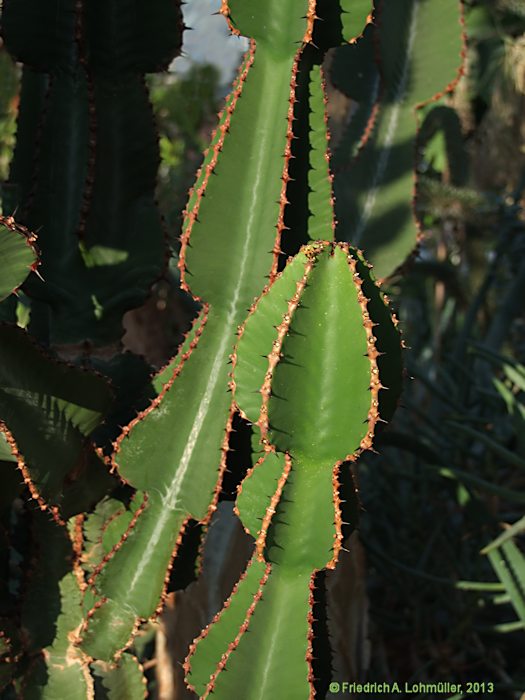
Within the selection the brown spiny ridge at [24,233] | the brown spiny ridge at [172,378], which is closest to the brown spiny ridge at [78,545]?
the brown spiny ridge at [172,378]

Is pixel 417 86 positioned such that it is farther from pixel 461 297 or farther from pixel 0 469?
pixel 461 297

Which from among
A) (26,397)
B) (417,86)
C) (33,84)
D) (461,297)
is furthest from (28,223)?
(461,297)

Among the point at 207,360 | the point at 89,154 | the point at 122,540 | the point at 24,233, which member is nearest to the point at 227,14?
the point at 89,154

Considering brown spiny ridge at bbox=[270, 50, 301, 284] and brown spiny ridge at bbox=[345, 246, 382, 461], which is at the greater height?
brown spiny ridge at bbox=[270, 50, 301, 284]

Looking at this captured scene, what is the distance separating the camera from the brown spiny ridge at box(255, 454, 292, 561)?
4.55 ft

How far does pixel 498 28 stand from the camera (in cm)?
579

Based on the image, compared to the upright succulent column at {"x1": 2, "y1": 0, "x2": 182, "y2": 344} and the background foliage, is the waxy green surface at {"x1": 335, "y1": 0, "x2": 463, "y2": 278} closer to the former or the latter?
the background foliage

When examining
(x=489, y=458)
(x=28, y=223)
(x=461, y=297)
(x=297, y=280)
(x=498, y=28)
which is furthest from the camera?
(x=498, y=28)

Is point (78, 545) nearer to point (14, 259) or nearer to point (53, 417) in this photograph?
point (53, 417)

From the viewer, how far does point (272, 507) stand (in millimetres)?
1387

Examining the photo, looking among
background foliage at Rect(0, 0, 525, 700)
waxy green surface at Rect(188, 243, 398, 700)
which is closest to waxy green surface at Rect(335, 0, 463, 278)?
background foliage at Rect(0, 0, 525, 700)

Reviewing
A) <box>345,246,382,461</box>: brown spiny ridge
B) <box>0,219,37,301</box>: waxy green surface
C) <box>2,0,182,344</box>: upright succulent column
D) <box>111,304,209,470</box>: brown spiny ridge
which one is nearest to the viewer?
<box>345,246,382,461</box>: brown spiny ridge

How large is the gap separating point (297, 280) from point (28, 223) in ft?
2.58

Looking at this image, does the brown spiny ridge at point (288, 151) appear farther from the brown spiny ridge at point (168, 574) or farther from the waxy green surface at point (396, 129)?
the waxy green surface at point (396, 129)
